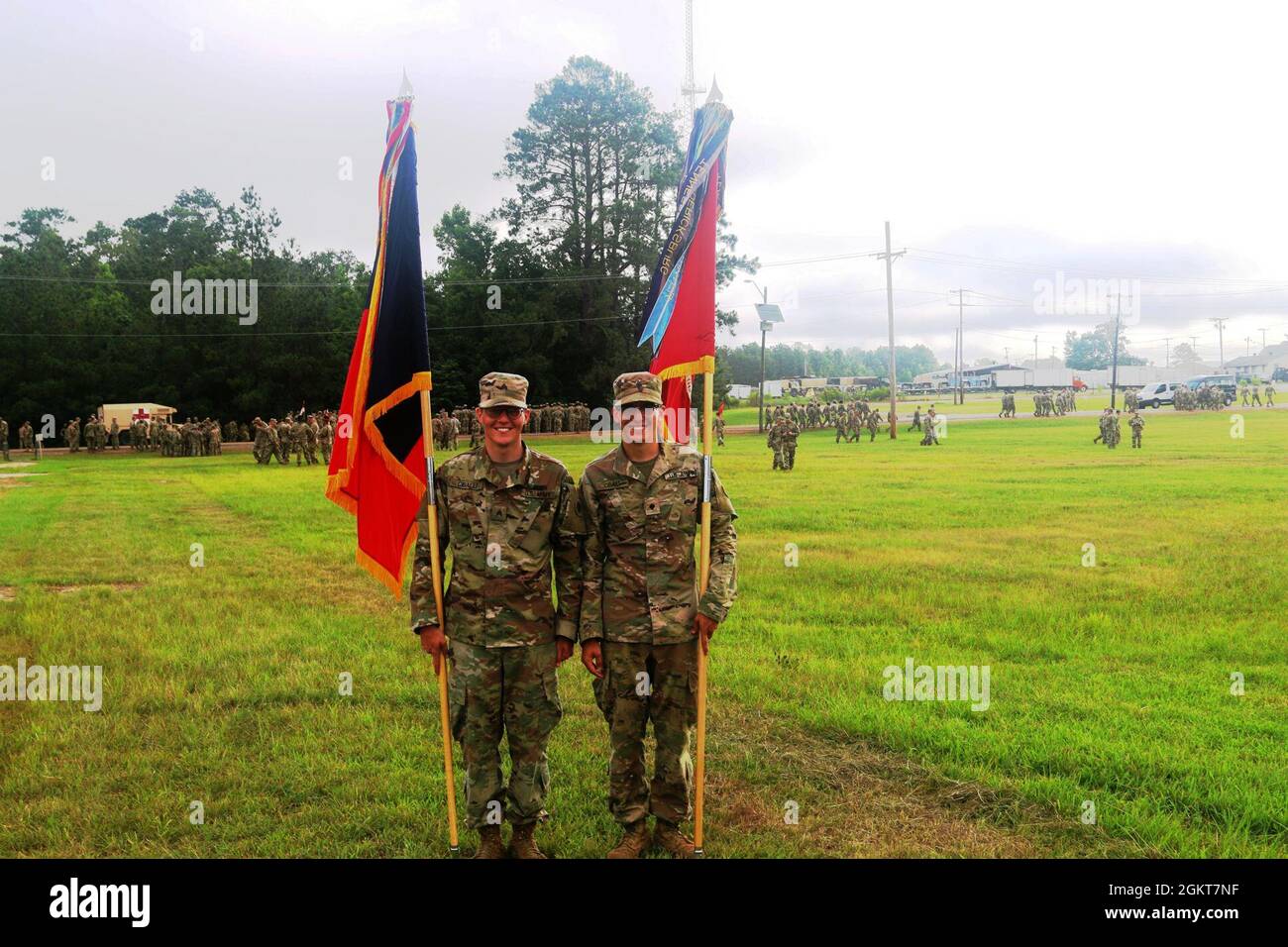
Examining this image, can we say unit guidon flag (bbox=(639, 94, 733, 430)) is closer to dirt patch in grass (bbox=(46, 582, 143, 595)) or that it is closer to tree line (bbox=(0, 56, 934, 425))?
dirt patch in grass (bbox=(46, 582, 143, 595))

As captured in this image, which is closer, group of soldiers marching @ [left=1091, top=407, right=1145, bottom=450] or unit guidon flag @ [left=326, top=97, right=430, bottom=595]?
unit guidon flag @ [left=326, top=97, right=430, bottom=595]

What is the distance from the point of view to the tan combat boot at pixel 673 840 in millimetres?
4387

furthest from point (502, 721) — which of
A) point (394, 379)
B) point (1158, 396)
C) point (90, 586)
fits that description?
point (1158, 396)

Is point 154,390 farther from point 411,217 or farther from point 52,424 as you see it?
point 411,217

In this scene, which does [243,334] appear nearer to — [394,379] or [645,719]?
[394,379]

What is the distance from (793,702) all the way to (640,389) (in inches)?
122

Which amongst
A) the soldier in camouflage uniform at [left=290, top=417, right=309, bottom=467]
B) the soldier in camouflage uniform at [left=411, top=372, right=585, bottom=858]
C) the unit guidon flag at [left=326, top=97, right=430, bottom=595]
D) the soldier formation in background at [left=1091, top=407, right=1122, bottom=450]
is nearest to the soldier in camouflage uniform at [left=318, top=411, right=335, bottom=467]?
the soldier in camouflage uniform at [left=290, top=417, right=309, bottom=467]

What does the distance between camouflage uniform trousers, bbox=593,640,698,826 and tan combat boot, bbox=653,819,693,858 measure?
52 millimetres

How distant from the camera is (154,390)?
53.0 meters

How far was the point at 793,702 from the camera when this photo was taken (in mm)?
6504

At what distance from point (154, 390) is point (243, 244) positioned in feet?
54.1

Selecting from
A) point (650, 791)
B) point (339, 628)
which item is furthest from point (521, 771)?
point (339, 628)

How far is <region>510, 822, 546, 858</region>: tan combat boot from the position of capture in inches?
171

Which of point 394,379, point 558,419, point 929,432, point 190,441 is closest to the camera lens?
point 394,379
